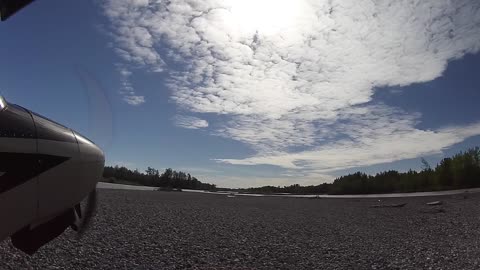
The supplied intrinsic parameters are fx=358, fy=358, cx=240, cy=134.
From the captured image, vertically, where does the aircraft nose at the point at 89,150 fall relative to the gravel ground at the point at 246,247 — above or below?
above

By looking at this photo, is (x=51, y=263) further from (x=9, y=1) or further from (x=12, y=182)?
(x=9, y=1)

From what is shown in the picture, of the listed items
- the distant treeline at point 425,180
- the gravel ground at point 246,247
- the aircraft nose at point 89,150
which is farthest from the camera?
the distant treeline at point 425,180

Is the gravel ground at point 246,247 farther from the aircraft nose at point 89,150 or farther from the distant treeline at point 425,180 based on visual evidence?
the distant treeline at point 425,180

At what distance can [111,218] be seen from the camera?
13.8 metres

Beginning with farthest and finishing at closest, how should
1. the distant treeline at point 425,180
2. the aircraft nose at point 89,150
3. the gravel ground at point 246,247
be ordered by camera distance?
the distant treeline at point 425,180
the gravel ground at point 246,247
the aircraft nose at point 89,150

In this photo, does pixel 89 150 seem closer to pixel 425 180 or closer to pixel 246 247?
pixel 246 247

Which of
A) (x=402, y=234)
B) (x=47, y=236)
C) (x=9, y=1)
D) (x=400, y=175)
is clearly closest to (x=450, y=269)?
(x=402, y=234)

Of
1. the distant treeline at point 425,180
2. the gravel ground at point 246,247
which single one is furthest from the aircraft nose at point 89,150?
the distant treeline at point 425,180

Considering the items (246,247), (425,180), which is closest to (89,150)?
(246,247)

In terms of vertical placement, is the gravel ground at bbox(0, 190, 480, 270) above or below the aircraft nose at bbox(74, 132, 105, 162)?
below

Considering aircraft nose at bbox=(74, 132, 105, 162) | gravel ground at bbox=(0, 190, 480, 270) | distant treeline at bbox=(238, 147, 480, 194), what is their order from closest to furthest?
aircraft nose at bbox=(74, 132, 105, 162) → gravel ground at bbox=(0, 190, 480, 270) → distant treeline at bbox=(238, 147, 480, 194)

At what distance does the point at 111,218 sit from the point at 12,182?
37.7 feet

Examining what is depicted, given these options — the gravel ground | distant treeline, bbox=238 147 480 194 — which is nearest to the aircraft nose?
the gravel ground

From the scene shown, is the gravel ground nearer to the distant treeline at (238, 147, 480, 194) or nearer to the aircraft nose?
the aircraft nose
